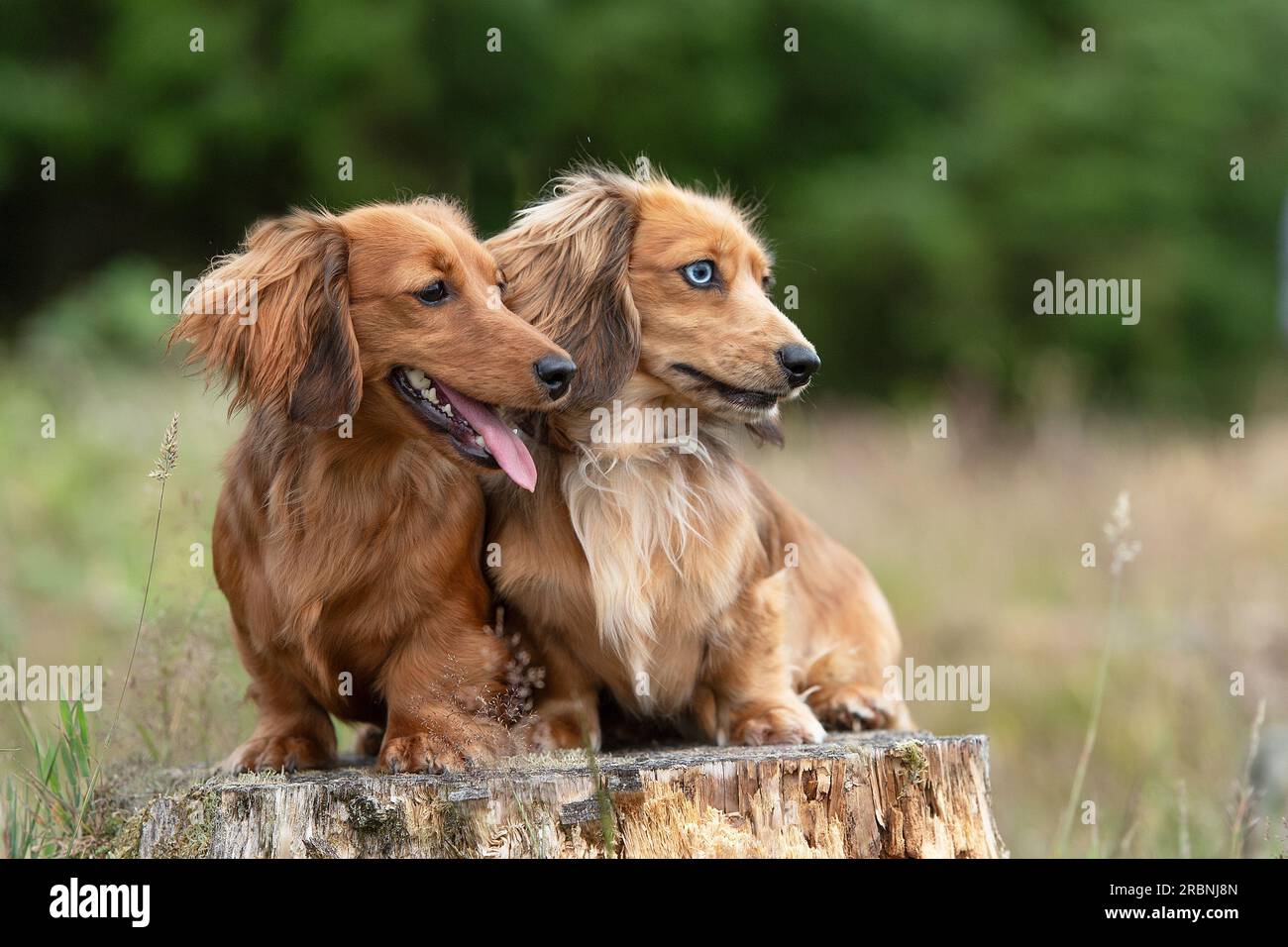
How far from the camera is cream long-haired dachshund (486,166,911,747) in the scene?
129 inches

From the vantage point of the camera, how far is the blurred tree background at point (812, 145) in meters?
10.9

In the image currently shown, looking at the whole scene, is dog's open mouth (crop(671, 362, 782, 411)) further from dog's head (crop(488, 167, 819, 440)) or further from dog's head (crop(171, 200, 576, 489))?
dog's head (crop(171, 200, 576, 489))

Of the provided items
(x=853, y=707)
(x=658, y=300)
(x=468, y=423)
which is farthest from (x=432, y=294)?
(x=853, y=707)

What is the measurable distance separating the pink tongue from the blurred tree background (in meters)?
6.46

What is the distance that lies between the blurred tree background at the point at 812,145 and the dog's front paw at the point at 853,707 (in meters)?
5.98

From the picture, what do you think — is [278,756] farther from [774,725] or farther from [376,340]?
[774,725]

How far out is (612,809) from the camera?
2828 mm

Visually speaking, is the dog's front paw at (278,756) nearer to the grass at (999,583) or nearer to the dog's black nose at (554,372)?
the grass at (999,583)

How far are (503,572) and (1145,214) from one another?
38.6 feet

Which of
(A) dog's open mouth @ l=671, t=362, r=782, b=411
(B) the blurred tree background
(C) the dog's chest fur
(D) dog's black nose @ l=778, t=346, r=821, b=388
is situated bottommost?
(C) the dog's chest fur

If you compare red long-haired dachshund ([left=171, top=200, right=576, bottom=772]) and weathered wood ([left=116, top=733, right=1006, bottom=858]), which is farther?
red long-haired dachshund ([left=171, top=200, right=576, bottom=772])

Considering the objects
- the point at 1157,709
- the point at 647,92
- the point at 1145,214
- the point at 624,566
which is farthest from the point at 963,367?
the point at 624,566

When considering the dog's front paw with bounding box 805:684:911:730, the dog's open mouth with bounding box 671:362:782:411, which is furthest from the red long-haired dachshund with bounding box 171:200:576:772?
the dog's front paw with bounding box 805:684:911:730

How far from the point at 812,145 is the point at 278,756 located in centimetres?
1067
